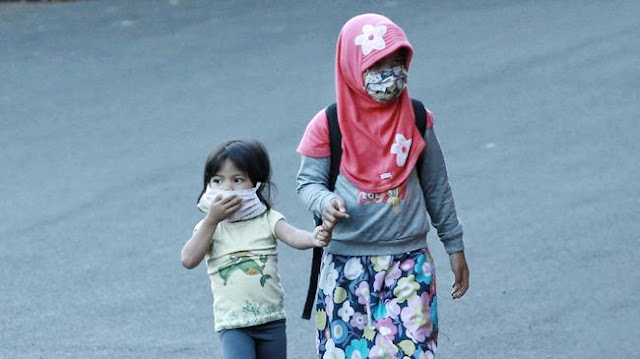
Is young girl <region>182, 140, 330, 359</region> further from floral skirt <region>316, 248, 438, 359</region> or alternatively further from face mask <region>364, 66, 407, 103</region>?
face mask <region>364, 66, 407, 103</region>

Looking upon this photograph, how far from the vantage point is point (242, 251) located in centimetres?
480

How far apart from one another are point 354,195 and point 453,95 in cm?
666

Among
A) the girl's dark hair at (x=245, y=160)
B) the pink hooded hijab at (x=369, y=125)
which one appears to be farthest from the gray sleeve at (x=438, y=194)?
the girl's dark hair at (x=245, y=160)

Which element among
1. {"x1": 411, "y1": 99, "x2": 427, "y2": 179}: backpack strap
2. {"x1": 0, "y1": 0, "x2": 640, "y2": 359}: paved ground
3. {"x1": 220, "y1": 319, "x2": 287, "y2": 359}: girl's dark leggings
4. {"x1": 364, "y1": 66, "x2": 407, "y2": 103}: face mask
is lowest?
{"x1": 0, "y1": 0, "x2": 640, "y2": 359}: paved ground

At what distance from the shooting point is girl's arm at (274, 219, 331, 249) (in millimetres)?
4523

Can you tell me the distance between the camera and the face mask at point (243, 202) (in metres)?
4.76

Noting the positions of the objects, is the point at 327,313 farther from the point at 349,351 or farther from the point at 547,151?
the point at 547,151

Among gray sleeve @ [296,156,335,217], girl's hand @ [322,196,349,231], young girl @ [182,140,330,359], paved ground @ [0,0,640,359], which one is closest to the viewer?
girl's hand @ [322,196,349,231]

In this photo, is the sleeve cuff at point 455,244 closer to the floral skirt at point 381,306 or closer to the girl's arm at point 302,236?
the floral skirt at point 381,306

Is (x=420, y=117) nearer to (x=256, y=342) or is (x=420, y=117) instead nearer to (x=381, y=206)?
(x=381, y=206)

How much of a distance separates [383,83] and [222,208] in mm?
724

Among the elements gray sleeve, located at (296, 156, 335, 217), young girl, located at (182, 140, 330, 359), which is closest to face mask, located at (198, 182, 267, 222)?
young girl, located at (182, 140, 330, 359)

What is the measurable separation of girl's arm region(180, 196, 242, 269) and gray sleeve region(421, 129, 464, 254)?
691 mm

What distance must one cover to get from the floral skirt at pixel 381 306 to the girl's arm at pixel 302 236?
0.20 metres
